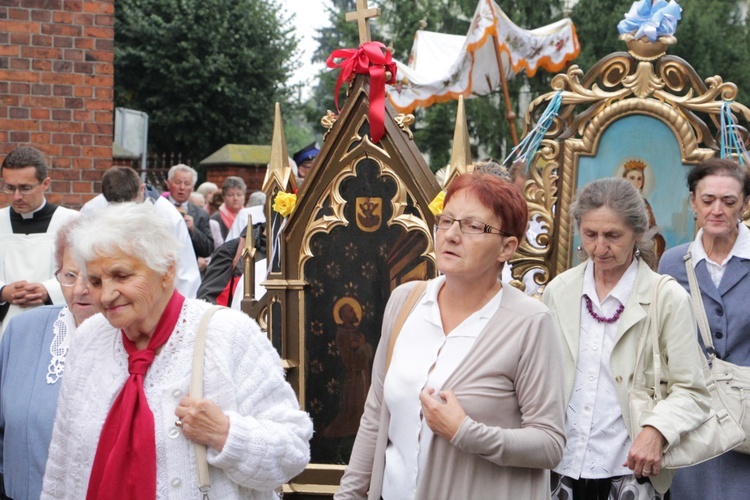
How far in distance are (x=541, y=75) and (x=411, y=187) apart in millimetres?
22343

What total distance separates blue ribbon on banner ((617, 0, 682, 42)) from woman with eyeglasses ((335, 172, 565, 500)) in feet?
9.53

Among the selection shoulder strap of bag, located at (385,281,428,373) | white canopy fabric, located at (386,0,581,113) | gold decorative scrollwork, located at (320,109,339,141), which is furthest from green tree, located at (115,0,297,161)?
shoulder strap of bag, located at (385,281,428,373)

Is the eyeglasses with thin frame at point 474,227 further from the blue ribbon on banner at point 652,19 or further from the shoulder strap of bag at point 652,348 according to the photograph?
the blue ribbon on banner at point 652,19

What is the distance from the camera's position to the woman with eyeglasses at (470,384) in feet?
10.3

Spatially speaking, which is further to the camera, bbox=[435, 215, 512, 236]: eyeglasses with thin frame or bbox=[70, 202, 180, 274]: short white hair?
bbox=[435, 215, 512, 236]: eyeglasses with thin frame

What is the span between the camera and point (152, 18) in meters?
27.4

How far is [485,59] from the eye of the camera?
12.4 m

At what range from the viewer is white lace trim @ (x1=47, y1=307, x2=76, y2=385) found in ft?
12.7

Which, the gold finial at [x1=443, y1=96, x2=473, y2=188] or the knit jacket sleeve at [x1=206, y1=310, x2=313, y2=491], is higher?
the gold finial at [x1=443, y1=96, x2=473, y2=188]

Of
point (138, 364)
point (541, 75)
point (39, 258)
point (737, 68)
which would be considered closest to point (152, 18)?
point (541, 75)

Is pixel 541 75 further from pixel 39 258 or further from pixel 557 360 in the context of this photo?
pixel 557 360

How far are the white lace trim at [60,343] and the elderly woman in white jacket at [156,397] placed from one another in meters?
0.53

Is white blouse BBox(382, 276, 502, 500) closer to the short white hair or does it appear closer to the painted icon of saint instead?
the short white hair

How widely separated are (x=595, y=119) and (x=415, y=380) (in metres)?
3.16
